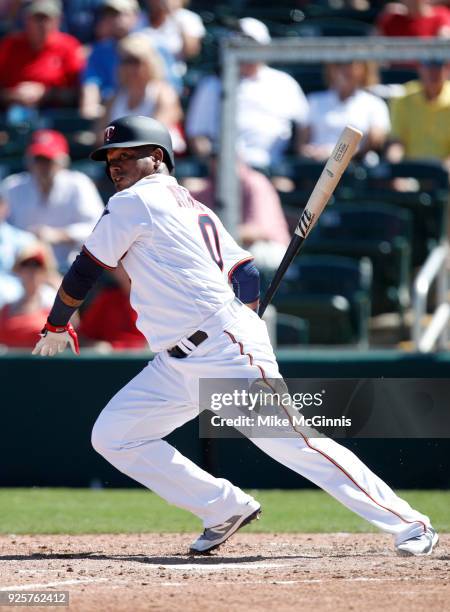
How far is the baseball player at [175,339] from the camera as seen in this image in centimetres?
534

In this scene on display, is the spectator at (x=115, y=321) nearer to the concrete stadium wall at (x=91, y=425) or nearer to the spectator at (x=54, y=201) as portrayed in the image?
the concrete stadium wall at (x=91, y=425)

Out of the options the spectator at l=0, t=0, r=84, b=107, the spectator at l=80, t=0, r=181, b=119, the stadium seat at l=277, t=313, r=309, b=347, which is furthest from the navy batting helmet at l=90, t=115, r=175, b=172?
the spectator at l=0, t=0, r=84, b=107

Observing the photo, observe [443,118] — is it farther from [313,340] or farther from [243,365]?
[243,365]

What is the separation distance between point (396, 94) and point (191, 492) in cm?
642

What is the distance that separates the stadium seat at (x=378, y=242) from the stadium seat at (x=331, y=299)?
0.22 m

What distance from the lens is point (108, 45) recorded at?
11.5 metres

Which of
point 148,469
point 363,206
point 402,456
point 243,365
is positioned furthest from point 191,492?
point 363,206

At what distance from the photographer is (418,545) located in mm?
5418

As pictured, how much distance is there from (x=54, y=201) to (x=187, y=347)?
15.9ft

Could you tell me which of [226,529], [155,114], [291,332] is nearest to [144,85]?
[155,114]

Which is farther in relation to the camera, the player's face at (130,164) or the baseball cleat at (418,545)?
the player's face at (130,164)

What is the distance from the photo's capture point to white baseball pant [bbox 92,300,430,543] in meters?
5.36

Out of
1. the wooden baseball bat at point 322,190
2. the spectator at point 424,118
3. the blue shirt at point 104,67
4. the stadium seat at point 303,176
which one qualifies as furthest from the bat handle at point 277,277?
the blue shirt at point 104,67

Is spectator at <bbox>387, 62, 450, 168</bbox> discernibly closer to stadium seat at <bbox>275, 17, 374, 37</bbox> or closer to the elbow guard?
stadium seat at <bbox>275, 17, 374, 37</bbox>
